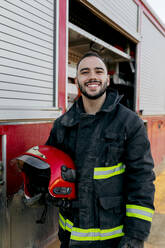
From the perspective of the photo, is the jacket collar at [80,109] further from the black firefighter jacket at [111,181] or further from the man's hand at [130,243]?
the man's hand at [130,243]

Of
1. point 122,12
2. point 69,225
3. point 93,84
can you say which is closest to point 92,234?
point 69,225

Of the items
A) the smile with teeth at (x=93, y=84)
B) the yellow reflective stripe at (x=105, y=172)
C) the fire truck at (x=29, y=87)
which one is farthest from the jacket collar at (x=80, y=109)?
the fire truck at (x=29, y=87)

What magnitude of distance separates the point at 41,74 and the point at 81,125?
103 centimetres

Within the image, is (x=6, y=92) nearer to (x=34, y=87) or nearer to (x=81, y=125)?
(x=34, y=87)

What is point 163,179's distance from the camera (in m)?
5.23

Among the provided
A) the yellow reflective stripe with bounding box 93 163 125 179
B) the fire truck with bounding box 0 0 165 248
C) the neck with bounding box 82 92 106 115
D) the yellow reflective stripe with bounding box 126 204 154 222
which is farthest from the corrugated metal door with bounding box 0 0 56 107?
Result: the yellow reflective stripe with bounding box 126 204 154 222

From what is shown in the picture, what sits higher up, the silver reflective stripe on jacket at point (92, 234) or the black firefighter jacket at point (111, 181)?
the black firefighter jacket at point (111, 181)

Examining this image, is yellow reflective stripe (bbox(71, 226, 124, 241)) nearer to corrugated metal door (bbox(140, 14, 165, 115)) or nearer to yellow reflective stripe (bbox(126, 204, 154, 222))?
yellow reflective stripe (bbox(126, 204, 154, 222))

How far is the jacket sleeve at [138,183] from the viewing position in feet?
4.12

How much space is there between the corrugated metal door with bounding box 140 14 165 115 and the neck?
11.7 ft

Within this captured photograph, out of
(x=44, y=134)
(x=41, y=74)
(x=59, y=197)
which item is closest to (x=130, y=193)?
(x=59, y=197)

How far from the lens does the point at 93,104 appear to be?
60.4 inches

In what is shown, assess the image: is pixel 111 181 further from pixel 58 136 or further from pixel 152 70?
pixel 152 70

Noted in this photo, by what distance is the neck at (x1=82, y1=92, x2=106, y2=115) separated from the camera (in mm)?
1527
